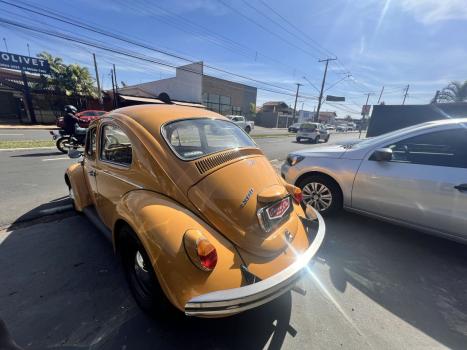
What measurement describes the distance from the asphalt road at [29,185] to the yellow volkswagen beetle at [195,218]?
88.9 inches

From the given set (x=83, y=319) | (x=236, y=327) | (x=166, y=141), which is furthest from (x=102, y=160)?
(x=236, y=327)

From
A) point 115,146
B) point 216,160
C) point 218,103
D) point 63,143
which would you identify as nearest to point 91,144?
point 115,146

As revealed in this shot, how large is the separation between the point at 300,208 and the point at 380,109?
1327 cm

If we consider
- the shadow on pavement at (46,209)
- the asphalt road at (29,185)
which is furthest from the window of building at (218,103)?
the shadow on pavement at (46,209)

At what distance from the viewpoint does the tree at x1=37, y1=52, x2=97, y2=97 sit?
23.5 metres

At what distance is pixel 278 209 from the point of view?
217 cm

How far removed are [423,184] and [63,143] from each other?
39.2 ft

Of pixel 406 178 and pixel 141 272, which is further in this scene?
pixel 406 178

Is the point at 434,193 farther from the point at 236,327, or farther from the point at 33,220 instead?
the point at 33,220

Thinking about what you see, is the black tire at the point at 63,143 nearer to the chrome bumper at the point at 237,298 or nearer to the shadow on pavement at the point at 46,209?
the shadow on pavement at the point at 46,209

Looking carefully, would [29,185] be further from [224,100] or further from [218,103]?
[224,100]

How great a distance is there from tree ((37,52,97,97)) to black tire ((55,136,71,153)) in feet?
63.8

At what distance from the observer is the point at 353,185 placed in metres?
3.61

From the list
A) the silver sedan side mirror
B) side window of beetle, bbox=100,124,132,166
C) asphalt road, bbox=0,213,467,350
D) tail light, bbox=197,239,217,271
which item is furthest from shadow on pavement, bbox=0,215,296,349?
the silver sedan side mirror
